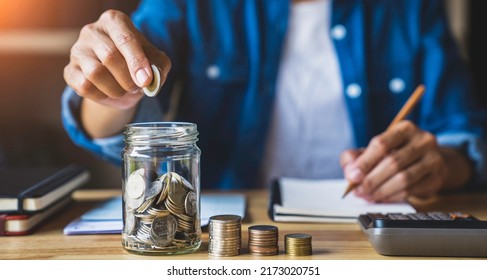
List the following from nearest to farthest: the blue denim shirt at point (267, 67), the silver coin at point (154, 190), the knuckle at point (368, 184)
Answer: the silver coin at point (154, 190) < the knuckle at point (368, 184) < the blue denim shirt at point (267, 67)

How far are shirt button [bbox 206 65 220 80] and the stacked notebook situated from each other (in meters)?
0.43

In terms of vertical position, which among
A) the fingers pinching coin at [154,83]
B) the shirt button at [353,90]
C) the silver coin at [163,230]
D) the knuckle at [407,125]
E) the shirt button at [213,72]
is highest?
the fingers pinching coin at [154,83]

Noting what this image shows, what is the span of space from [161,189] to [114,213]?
25 cm

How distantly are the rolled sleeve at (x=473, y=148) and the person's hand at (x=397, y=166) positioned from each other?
161mm

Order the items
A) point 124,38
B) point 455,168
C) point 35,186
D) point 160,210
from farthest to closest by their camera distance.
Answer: point 455,168, point 35,186, point 124,38, point 160,210

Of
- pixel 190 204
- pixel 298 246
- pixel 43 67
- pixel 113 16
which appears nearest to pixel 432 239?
pixel 298 246

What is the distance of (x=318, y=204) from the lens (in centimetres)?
94

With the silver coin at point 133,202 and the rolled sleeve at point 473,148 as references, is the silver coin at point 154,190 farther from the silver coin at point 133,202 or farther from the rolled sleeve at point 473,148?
the rolled sleeve at point 473,148

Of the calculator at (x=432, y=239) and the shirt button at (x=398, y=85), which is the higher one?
the shirt button at (x=398, y=85)

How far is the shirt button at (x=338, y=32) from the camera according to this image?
1420 mm

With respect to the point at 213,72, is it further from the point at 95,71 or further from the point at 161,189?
the point at 161,189

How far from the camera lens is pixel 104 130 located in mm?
1073

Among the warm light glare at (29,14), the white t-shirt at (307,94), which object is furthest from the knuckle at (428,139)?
the warm light glare at (29,14)

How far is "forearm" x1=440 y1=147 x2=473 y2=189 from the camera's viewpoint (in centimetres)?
113
